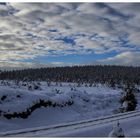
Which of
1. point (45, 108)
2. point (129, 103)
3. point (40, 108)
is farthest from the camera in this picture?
point (129, 103)

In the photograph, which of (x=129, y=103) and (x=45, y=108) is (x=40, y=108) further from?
(x=129, y=103)

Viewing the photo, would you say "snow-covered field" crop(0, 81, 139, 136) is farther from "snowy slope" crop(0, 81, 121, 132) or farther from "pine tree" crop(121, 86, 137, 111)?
"pine tree" crop(121, 86, 137, 111)

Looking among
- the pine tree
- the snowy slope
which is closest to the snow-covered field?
the snowy slope

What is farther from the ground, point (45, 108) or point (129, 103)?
point (129, 103)

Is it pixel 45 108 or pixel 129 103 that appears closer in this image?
pixel 45 108

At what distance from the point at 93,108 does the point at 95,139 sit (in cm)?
1974

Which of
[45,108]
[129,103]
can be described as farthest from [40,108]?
[129,103]

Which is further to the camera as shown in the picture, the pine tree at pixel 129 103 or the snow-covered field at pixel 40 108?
the pine tree at pixel 129 103

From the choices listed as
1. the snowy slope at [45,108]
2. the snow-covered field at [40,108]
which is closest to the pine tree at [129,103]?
the snow-covered field at [40,108]

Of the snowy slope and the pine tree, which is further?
the pine tree

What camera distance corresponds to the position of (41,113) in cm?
2367

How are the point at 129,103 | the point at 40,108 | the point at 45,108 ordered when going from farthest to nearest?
the point at 129,103 < the point at 45,108 < the point at 40,108

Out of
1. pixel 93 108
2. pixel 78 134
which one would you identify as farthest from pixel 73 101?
pixel 78 134

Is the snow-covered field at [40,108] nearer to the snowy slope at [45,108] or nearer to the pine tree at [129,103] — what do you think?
the snowy slope at [45,108]
